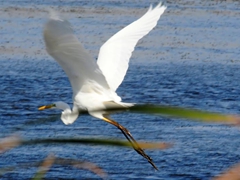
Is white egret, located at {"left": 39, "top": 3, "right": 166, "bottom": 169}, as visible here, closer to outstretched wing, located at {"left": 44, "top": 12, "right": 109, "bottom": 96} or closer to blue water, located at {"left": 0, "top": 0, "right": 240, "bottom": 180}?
outstretched wing, located at {"left": 44, "top": 12, "right": 109, "bottom": 96}

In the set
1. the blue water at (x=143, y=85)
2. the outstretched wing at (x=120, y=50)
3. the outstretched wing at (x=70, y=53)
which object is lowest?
the outstretched wing at (x=70, y=53)

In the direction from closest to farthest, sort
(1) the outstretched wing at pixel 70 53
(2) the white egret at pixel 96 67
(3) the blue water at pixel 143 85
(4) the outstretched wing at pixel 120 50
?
(1) the outstretched wing at pixel 70 53, (2) the white egret at pixel 96 67, (4) the outstretched wing at pixel 120 50, (3) the blue water at pixel 143 85

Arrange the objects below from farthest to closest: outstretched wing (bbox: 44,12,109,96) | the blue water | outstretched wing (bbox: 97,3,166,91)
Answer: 1. the blue water
2. outstretched wing (bbox: 97,3,166,91)
3. outstretched wing (bbox: 44,12,109,96)

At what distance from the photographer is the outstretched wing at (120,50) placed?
573 cm

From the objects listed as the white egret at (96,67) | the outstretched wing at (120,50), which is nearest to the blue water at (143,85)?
the white egret at (96,67)

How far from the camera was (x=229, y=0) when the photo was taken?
2512 centimetres

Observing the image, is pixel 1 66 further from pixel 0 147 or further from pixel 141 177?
pixel 0 147

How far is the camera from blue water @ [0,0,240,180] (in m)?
9.31

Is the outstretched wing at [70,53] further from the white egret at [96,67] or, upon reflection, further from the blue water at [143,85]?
the blue water at [143,85]

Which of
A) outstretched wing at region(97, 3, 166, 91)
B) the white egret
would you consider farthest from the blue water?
outstretched wing at region(97, 3, 166, 91)

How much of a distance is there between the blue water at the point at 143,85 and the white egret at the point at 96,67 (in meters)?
0.61

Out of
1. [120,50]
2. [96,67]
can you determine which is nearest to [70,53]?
[96,67]

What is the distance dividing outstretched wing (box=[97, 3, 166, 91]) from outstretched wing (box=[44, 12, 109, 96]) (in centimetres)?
31

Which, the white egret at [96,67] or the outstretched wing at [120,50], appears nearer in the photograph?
the white egret at [96,67]
